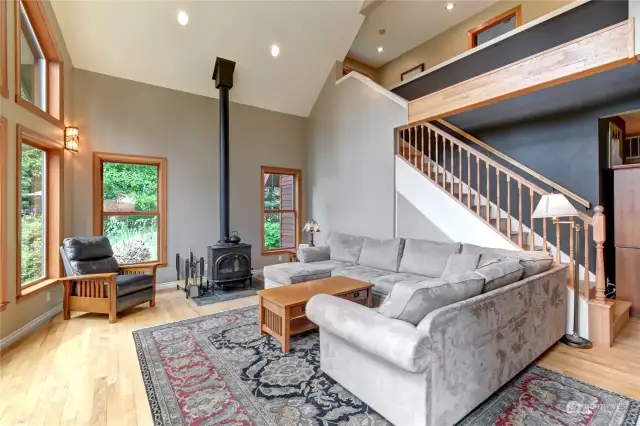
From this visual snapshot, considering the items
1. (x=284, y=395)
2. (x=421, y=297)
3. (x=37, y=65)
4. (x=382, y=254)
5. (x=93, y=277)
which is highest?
(x=37, y=65)

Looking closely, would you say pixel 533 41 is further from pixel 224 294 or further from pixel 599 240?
pixel 224 294

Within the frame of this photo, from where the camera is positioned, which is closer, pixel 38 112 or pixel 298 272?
pixel 38 112

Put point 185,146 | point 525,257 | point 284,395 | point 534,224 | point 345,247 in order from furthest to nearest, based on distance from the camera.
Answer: point 185,146
point 345,247
point 534,224
point 525,257
point 284,395

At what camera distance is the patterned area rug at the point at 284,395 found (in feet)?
6.40

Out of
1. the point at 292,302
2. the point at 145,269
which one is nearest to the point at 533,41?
the point at 292,302

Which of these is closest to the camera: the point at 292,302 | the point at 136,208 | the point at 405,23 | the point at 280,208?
the point at 292,302

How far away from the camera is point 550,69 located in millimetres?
3004

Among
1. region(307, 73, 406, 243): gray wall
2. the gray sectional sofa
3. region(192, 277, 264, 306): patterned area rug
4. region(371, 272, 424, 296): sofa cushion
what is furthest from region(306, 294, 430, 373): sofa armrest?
region(307, 73, 406, 243): gray wall

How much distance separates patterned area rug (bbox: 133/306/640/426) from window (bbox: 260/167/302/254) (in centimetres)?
368

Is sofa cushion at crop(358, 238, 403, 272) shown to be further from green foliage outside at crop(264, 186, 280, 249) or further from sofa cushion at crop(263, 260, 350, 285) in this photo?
green foliage outside at crop(264, 186, 280, 249)

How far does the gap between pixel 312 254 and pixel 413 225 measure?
5.36 feet

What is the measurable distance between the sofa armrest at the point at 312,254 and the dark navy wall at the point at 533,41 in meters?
3.69

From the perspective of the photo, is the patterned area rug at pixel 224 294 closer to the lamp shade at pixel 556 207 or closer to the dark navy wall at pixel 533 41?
the lamp shade at pixel 556 207

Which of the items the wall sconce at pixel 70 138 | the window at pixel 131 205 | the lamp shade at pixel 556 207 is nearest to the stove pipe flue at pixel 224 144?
the window at pixel 131 205
